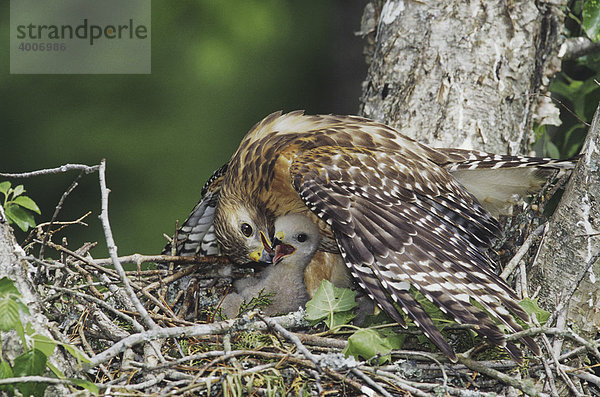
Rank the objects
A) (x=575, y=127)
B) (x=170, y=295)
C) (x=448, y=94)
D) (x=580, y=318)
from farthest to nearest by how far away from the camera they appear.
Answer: (x=575, y=127) → (x=448, y=94) → (x=170, y=295) → (x=580, y=318)

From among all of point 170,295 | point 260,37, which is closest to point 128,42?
point 260,37

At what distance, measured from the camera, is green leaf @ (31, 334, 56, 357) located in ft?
7.38

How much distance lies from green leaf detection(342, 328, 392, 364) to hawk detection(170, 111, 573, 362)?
116 mm

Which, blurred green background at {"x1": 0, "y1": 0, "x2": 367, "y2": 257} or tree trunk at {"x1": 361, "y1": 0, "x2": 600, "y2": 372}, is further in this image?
→ blurred green background at {"x1": 0, "y1": 0, "x2": 367, "y2": 257}

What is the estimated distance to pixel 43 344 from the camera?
2.28m

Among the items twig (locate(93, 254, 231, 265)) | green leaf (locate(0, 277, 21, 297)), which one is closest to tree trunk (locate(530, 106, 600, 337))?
twig (locate(93, 254, 231, 265))

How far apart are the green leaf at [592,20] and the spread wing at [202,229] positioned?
2.26 metres

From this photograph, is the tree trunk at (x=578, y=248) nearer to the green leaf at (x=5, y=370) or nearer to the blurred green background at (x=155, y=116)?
the green leaf at (x=5, y=370)

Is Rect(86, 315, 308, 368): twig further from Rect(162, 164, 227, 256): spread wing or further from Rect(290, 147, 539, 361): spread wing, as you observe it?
Rect(162, 164, 227, 256): spread wing

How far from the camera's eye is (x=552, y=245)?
358cm

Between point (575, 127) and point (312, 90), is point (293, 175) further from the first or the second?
point (312, 90)

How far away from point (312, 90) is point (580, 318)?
437 centimetres

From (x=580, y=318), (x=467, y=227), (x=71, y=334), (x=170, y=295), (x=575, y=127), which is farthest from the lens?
(x=575, y=127)

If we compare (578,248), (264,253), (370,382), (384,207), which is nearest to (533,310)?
(578,248)
